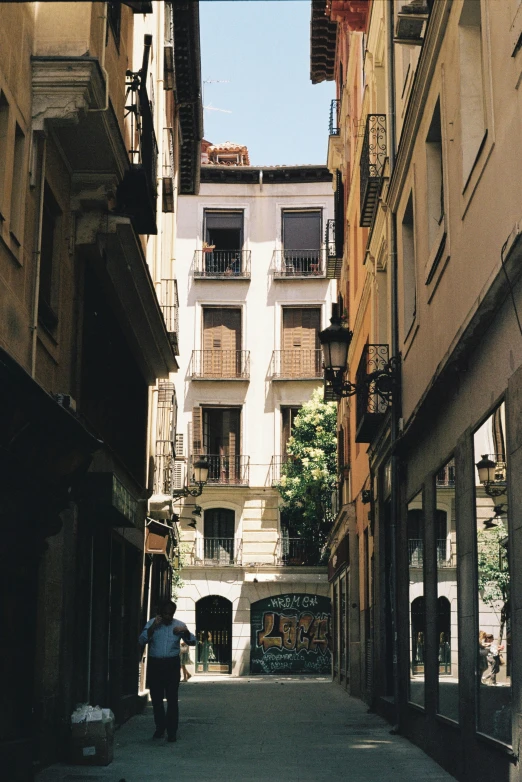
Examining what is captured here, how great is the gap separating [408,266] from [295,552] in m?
29.7

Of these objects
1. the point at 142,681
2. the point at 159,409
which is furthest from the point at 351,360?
the point at 142,681

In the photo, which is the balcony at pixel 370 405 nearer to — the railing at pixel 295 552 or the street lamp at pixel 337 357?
the street lamp at pixel 337 357

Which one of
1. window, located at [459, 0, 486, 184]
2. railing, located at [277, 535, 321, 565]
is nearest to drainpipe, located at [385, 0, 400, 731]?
window, located at [459, 0, 486, 184]

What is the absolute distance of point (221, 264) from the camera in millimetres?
48344

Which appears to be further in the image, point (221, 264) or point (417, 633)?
point (221, 264)

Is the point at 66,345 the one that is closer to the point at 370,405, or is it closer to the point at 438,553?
the point at 438,553

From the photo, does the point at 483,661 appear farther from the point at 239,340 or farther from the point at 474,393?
the point at 239,340

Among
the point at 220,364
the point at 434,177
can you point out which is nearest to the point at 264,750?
the point at 434,177

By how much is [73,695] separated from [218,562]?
31.8m

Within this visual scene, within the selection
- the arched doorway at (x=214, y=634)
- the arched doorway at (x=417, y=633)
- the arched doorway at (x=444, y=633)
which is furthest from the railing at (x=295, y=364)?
the arched doorway at (x=444, y=633)

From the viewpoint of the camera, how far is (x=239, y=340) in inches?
1869

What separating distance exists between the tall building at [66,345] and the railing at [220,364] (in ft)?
88.0

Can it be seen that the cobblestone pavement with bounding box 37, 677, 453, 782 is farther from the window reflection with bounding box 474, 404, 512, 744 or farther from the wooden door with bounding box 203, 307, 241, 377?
the wooden door with bounding box 203, 307, 241, 377

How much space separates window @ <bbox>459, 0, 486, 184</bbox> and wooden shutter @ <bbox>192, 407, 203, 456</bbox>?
34684mm
